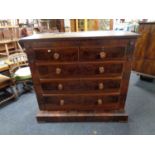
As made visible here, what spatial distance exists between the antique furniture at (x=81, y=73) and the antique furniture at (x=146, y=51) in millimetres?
1001

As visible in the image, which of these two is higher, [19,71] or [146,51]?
[146,51]

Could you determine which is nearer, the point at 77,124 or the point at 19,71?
the point at 77,124

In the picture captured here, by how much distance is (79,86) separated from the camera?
5.41ft

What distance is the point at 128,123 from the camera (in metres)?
1.79

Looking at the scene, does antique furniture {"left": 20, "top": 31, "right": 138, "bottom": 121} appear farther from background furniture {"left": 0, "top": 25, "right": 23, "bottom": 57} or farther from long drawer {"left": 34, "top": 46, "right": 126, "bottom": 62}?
background furniture {"left": 0, "top": 25, "right": 23, "bottom": 57}

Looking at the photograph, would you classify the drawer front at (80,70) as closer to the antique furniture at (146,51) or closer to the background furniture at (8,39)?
the antique furniture at (146,51)

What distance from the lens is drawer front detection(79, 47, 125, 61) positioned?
1.44 m

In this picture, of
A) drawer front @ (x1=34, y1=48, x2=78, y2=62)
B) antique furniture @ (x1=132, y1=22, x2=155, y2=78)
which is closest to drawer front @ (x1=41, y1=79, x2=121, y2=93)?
drawer front @ (x1=34, y1=48, x2=78, y2=62)

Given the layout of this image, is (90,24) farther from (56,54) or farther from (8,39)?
(56,54)

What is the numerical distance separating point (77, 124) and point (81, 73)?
0.67 metres

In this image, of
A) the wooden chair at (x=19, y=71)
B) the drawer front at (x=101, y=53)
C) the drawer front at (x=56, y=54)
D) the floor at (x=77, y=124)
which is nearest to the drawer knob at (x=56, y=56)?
the drawer front at (x=56, y=54)

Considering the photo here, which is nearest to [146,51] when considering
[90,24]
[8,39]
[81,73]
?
[81,73]
